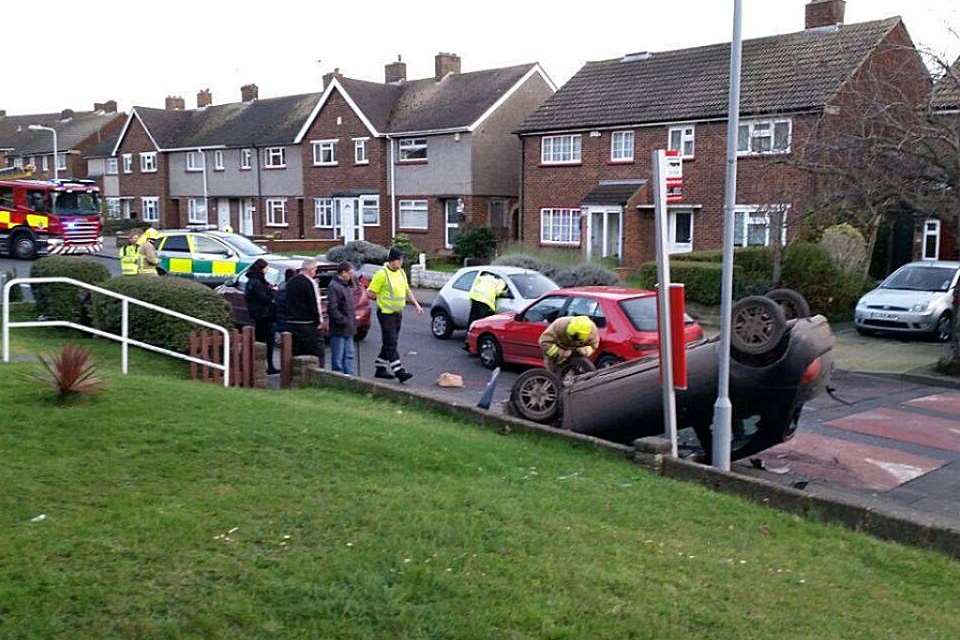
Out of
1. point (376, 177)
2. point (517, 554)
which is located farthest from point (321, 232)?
point (517, 554)

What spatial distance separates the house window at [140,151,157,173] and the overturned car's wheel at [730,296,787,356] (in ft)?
169

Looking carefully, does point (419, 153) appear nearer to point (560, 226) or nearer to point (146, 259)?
point (560, 226)

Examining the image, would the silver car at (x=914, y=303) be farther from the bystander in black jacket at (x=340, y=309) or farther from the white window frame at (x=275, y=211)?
the white window frame at (x=275, y=211)

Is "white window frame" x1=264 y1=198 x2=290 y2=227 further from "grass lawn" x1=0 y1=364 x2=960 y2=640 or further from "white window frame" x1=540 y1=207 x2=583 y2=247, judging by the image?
"grass lawn" x1=0 y1=364 x2=960 y2=640

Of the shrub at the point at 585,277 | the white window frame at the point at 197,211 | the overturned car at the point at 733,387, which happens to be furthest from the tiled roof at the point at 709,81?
the white window frame at the point at 197,211

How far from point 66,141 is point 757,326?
6695 centimetres

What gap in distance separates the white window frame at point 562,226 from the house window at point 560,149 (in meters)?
1.69

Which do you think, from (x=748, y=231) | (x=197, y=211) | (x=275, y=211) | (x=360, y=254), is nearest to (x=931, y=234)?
(x=748, y=231)

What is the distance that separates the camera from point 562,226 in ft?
116

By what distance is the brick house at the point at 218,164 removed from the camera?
4809cm

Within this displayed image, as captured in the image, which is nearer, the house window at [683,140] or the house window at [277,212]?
the house window at [683,140]

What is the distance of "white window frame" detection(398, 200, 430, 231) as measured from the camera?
40.8 metres

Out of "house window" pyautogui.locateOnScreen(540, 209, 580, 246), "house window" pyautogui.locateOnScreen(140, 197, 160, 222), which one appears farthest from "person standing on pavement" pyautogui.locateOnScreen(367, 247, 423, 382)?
"house window" pyautogui.locateOnScreen(140, 197, 160, 222)

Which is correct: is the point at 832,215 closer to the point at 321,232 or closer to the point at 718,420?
the point at 718,420
